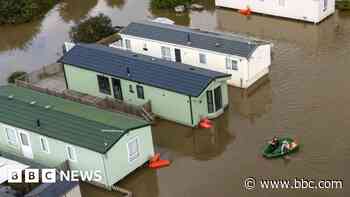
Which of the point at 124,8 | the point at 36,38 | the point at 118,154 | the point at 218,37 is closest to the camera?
the point at 118,154

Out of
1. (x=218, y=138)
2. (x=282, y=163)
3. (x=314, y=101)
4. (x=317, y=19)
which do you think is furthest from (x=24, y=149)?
(x=317, y=19)

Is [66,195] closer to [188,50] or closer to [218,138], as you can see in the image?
[218,138]

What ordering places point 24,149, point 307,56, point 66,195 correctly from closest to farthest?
point 66,195, point 24,149, point 307,56

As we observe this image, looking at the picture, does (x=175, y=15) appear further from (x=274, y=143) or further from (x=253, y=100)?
(x=274, y=143)

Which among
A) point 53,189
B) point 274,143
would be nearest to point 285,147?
point 274,143

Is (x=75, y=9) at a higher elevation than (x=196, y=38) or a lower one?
lower

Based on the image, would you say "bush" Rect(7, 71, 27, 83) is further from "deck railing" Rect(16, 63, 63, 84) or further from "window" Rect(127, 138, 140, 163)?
"window" Rect(127, 138, 140, 163)

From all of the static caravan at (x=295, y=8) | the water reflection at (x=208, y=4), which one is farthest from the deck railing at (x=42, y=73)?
the static caravan at (x=295, y=8)

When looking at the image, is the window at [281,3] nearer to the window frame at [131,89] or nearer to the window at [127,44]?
the window at [127,44]
